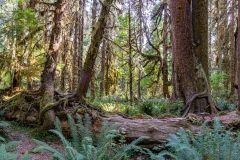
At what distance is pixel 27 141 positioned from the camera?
7.86 metres

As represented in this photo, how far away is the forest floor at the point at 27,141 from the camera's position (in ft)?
22.2

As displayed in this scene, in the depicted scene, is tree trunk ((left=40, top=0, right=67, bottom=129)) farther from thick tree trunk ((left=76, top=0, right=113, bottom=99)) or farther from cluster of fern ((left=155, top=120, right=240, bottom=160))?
cluster of fern ((left=155, top=120, right=240, bottom=160))

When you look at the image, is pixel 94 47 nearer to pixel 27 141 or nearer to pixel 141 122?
pixel 141 122

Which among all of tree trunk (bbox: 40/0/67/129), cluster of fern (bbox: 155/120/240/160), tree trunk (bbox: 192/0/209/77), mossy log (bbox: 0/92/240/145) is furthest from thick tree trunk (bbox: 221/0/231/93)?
cluster of fern (bbox: 155/120/240/160)

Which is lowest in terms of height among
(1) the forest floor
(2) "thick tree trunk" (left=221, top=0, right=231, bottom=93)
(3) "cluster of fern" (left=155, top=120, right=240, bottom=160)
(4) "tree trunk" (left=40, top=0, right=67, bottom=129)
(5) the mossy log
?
(1) the forest floor

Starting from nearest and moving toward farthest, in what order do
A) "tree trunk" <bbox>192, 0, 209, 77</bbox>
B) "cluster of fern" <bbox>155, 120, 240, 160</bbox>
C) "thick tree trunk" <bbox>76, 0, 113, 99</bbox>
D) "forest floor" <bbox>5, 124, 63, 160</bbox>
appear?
"cluster of fern" <bbox>155, 120, 240, 160</bbox> < "forest floor" <bbox>5, 124, 63, 160</bbox> < "thick tree trunk" <bbox>76, 0, 113, 99</bbox> < "tree trunk" <bbox>192, 0, 209, 77</bbox>

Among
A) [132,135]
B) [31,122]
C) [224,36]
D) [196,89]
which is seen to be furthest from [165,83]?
[132,135]

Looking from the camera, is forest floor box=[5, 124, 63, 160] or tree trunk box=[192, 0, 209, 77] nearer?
forest floor box=[5, 124, 63, 160]

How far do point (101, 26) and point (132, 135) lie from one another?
9.61 ft

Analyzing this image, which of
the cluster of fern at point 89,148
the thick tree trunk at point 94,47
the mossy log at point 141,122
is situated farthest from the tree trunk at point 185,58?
the cluster of fern at point 89,148

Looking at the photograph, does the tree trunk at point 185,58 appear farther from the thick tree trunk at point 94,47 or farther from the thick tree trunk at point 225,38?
the thick tree trunk at point 225,38

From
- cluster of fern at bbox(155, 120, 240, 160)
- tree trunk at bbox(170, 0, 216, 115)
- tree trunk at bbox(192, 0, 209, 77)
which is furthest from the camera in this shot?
tree trunk at bbox(192, 0, 209, 77)

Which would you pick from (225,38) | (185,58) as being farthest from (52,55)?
(225,38)

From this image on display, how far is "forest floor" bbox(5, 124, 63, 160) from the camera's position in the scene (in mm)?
6777
